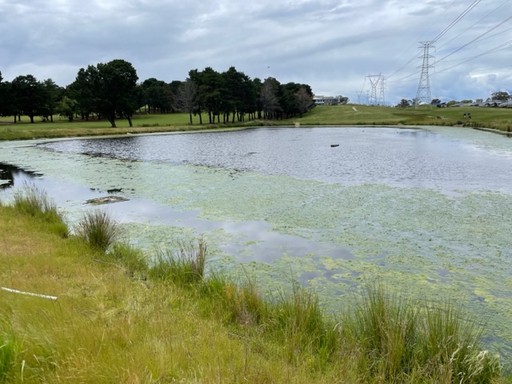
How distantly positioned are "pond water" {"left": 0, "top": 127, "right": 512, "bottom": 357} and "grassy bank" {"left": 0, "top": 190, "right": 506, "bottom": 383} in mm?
1447

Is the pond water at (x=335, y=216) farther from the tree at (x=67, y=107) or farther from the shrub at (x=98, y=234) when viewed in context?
the tree at (x=67, y=107)

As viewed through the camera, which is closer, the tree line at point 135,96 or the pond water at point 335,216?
the pond water at point 335,216

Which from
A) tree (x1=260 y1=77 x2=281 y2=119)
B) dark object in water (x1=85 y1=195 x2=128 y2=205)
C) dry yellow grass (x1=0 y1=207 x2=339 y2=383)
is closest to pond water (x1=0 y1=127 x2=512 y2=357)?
dark object in water (x1=85 y1=195 x2=128 y2=205)

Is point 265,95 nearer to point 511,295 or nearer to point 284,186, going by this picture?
point 284,186

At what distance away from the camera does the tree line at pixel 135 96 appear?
6888 cm

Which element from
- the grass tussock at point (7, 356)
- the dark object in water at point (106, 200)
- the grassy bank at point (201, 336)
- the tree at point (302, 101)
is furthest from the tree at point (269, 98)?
the grass tussock at point (7, 356)

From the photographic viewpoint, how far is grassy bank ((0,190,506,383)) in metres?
3.77

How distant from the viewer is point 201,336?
4.73 m

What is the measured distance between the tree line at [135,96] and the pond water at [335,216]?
4354 cm

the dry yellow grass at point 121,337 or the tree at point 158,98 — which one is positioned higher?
the tree at point 158,98

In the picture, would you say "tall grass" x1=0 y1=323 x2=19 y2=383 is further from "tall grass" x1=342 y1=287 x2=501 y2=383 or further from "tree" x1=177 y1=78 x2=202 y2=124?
"tree" x1=177 y1=78 x2=202 y2=124

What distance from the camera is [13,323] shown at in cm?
454

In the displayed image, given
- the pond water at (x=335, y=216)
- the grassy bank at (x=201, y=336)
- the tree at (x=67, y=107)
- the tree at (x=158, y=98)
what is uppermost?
the tree at (x=158, y=98)

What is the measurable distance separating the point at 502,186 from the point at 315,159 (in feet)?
47.0
